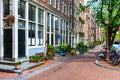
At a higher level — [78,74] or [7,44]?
[7,44]

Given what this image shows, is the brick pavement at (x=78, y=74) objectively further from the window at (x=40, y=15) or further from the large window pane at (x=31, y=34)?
the window at (x=40, y=15)

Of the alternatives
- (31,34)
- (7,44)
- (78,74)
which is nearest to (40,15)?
(31,34)

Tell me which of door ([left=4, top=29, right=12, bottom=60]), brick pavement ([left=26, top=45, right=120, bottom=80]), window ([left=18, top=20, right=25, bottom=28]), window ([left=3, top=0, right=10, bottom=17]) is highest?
window ([left=3, top=0, right=10, bottom=17])

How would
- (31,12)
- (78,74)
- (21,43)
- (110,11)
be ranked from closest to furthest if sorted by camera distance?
1. (78,74)
2. (21,43)
3. (31,12)
4. (110,11)

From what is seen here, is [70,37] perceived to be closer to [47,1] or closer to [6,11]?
[47,1]

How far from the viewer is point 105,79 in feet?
43.4

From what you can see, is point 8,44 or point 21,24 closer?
point 8,44

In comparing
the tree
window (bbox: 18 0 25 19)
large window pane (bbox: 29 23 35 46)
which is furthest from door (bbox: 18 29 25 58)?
the tree

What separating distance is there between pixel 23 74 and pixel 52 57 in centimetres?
1105

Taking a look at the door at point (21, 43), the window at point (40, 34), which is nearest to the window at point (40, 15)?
the window at point (40, 34)

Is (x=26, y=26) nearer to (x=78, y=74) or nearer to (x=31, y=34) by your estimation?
(x=31, y=34)

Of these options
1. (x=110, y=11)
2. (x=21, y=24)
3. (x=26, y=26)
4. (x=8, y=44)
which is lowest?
(x=8, y=44)

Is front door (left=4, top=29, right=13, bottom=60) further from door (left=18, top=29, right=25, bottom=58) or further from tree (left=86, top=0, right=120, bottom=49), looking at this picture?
tree (left=86, top=0, right=120, bottom=49)

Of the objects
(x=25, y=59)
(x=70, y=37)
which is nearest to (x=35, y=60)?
(x=25, y=59)
